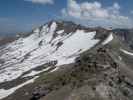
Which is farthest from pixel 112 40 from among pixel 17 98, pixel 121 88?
pixel 121 88

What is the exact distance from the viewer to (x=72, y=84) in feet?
210

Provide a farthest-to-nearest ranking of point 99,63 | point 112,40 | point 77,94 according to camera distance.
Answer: point 112,40
point 99,63
point 77,94

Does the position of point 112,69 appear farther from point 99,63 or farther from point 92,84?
point 92,84

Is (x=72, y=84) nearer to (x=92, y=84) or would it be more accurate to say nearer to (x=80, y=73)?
(x=92, y=84)

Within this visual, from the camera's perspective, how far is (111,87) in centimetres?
6406

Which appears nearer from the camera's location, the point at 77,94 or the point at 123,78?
the point at 77,94

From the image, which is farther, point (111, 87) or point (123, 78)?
point (123, 78)

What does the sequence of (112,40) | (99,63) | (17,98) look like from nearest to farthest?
(99,63), (17,98), (112,40)

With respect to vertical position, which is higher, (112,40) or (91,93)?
(91,93)

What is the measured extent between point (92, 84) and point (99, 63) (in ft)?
58.9

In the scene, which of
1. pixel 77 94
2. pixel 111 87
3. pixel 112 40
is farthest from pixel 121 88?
pixel 112 40

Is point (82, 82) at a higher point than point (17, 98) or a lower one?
higher

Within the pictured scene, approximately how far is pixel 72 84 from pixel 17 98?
56629 mm

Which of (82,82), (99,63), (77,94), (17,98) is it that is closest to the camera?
(77,94)
